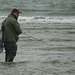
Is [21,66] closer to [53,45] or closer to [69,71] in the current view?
[69,71]

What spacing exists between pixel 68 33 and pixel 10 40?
10.1m

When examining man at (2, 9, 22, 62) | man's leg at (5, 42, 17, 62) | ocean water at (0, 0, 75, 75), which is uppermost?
man at (2, 9, 22, 62)

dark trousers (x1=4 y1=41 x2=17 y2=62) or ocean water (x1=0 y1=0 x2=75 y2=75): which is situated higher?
dark trousers (x1=4 y1=41 x2=17 y2=62)

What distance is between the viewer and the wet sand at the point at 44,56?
991 cm

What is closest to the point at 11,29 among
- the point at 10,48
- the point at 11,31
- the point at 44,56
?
the point at 11,31

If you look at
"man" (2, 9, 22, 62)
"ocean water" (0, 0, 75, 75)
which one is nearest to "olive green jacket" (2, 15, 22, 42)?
"man" (2, 9, 22, 62)

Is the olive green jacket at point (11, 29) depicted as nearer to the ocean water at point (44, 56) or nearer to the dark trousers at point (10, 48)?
the dark trousers at point (10, 48)

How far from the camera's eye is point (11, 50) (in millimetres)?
11117

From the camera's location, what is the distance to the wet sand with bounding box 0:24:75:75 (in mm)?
9914

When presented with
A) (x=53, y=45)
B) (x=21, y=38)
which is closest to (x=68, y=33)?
(x=21, y=38)

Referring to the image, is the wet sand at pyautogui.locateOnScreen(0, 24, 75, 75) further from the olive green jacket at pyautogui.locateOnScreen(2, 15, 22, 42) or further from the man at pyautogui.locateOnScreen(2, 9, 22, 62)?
the olive green jacket at pyautogui.locateOnScreen(2, 15, 22, 42)

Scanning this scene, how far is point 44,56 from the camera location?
13.1 meters

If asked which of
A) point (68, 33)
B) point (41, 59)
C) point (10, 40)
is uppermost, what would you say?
point (10, 40)

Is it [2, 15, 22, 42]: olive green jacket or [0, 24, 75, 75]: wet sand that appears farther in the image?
[2, 15, 22, 42]: olive green jacket
